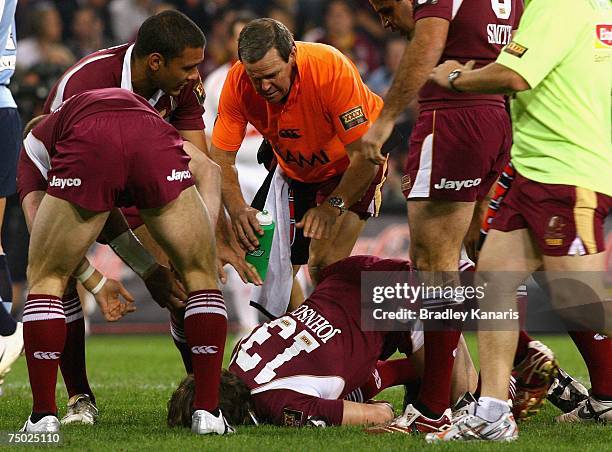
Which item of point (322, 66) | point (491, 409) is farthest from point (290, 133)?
point (491, 409)

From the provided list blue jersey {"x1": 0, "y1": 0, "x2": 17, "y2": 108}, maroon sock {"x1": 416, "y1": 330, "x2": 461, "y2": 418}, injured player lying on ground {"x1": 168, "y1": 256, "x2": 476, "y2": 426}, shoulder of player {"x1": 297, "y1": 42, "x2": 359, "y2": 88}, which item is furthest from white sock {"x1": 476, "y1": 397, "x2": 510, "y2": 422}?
blue jersey {"x1": 0, "y1": 0, "x2": 17, "y2": 108}

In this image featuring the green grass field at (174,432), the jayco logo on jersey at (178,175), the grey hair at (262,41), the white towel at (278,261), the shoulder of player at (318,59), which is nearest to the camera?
the green grass field at (174,432)

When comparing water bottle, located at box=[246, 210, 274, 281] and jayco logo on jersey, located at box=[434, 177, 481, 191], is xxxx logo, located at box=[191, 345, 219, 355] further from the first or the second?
jayco logo on jersey, located at box=[434, 177, 481, 191]

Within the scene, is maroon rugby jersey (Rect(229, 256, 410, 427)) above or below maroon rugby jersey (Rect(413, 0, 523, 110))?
below

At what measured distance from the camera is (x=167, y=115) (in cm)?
607

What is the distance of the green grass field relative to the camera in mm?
4504

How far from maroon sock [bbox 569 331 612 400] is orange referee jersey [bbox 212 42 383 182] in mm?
1670

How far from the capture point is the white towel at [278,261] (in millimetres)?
6875

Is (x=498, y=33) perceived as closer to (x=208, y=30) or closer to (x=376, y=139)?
(x=376, y=139)

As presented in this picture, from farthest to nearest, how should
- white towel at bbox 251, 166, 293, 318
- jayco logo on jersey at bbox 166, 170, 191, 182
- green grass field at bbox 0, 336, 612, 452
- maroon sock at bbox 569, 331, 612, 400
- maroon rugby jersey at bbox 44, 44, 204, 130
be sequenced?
white towel at bbox 251, 166, 293, 318, maroon rugby jersey at bbox 44, 44, 204, 130, maroon sock at bbox 569, 331, 612, 400, jayco logo on jersey at bbox 166, 170, 191, 182, green grass field at bbox 0, 336, 612, 452

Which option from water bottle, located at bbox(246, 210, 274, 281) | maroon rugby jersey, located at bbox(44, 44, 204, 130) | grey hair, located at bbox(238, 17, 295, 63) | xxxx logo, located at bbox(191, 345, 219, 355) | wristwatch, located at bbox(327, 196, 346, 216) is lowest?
xxxx logo, located at bbox(191, 345, 219, 355)

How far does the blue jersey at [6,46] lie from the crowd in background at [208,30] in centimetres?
513

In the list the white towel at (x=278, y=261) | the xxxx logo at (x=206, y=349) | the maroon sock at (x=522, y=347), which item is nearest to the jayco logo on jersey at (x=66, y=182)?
the xxxx logo at (x=206, y=349)

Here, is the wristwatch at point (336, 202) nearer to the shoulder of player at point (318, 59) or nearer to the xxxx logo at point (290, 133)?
the xxxx logo at point (290, 133)
